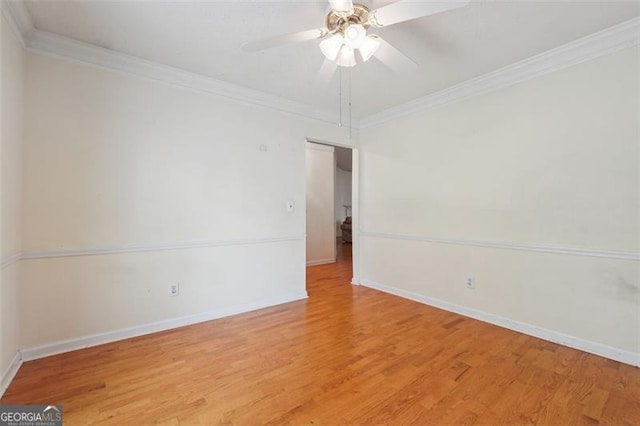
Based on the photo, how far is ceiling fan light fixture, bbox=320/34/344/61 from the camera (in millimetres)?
1823

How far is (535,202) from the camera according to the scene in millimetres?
2537

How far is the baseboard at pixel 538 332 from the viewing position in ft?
6.95

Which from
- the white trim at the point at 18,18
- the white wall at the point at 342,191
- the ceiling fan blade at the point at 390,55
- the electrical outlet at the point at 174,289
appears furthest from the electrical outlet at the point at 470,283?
the white wall at the point at 342,191

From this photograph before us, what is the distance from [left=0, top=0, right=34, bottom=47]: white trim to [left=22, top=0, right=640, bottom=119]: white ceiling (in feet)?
0.18

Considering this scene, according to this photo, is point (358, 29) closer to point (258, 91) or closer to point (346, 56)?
point (346, 56)

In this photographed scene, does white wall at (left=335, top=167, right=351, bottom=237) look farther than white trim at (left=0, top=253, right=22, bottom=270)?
Yes

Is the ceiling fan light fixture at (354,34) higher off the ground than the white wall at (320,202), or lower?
higher

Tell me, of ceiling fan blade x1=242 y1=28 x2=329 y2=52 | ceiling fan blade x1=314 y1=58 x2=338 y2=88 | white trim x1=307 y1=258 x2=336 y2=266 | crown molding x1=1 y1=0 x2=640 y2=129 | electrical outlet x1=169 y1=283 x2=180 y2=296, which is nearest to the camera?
ceiling fan blade x1=242 y1=28 x2=329 y2=52

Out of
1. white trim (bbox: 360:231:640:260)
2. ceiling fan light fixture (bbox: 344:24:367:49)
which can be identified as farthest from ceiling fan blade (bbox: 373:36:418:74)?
white trim (bbox: 360:231:640:260)

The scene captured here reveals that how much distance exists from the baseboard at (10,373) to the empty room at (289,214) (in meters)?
0.02

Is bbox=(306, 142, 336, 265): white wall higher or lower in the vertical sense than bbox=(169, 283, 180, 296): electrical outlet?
higher

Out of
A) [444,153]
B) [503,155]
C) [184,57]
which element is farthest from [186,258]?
[503,155]

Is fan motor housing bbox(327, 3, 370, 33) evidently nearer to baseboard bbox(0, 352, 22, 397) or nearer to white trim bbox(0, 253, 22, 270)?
white trim bbox(0, 253, 22, 270)

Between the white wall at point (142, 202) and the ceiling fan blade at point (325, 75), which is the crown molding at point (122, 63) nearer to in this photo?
the white wall at point (142, 202)
